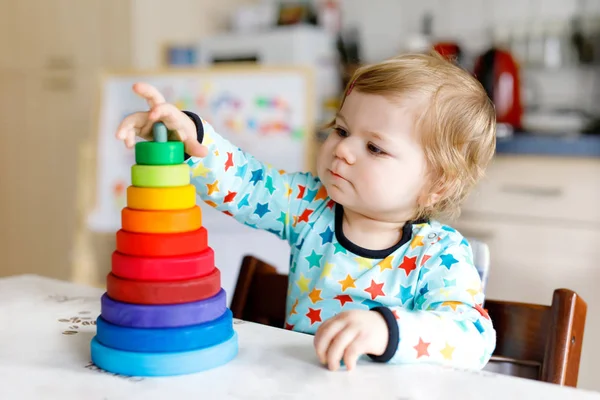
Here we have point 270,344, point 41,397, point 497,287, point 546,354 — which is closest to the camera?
point 41,397

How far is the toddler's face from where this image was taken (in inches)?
33.9

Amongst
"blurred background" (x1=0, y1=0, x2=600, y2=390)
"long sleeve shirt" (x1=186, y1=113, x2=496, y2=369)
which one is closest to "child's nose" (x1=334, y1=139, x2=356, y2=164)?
"long sleeve shirt" (x1=186, y1=113, x2=496, y2=369)

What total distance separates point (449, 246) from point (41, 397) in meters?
0.50

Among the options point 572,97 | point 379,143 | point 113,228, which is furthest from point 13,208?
point 379,143

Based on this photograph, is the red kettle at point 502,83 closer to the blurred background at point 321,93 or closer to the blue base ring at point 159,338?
the blurred background at point 321,93

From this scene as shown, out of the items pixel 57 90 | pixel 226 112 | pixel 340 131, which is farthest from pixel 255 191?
pixel 57 90

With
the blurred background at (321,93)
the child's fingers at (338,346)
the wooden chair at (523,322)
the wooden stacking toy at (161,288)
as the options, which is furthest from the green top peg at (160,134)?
the blurred background at (321,93)

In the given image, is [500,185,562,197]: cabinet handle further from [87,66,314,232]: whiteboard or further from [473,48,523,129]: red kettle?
[87,66,314,232]: whiteboard

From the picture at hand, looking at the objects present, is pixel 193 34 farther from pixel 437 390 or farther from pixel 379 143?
pixel 437 390

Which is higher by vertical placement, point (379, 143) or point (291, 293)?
point (379, 143)

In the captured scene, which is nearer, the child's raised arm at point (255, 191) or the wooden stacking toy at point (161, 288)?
the wooden stacking toy at point (161, 288)

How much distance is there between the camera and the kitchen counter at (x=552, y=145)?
2.02 m

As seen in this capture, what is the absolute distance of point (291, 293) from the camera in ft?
3.13

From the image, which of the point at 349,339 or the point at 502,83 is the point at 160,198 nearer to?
the point at 349,339
